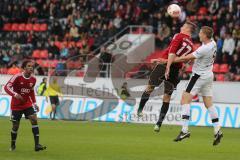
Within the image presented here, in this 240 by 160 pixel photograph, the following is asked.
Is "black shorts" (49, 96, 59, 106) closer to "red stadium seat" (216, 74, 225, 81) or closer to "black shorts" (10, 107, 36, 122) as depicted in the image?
"red stadium seat" (216, 74, 225, 81)

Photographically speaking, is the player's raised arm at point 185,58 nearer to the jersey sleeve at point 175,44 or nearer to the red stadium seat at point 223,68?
the jersey sleeve at point 175,44

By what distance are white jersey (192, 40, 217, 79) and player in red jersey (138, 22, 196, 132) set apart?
1.77 ft

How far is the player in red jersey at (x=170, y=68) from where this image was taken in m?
17.6

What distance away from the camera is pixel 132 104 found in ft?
101

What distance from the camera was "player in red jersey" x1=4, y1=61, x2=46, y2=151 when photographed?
58.2 feet

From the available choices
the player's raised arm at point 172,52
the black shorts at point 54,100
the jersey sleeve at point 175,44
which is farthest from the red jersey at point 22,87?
the black shorts at point 54,100

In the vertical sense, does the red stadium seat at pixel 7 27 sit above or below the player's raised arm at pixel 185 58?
below

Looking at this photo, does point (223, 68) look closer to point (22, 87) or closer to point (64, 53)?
point (64, 53)

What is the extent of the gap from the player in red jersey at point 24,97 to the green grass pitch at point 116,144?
499mm

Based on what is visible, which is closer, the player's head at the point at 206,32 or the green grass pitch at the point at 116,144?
the green grass pitch at the point at 116,144

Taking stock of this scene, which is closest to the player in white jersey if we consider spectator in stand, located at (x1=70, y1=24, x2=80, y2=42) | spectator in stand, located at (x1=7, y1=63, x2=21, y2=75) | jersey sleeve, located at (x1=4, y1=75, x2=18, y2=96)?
jersey sleeve, located at (x1=4, y1=75, x2=18, y2=96)

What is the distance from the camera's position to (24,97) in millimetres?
17938

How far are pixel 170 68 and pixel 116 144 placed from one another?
2.91m

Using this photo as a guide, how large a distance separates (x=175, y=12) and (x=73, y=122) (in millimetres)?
13984
